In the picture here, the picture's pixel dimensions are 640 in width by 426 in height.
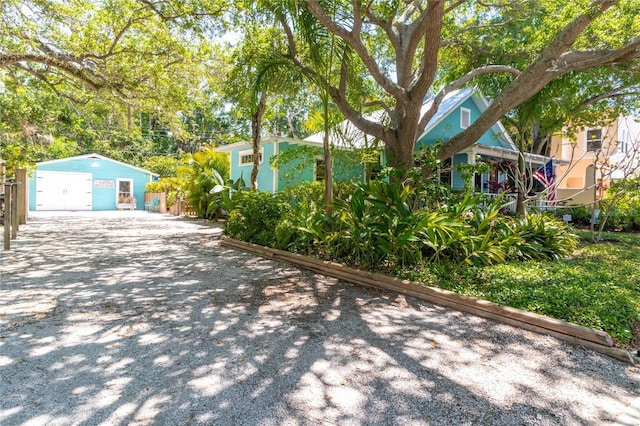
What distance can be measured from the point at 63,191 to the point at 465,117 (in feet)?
73.8

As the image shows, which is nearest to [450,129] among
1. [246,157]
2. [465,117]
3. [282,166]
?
[465,117]

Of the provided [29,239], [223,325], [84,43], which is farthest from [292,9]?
[29,239]

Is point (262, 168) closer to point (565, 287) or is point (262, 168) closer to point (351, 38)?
point (351, 38)

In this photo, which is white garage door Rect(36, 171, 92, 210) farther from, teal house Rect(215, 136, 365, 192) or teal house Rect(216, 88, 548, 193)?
teal house Rect(216, 88, 548, 193)

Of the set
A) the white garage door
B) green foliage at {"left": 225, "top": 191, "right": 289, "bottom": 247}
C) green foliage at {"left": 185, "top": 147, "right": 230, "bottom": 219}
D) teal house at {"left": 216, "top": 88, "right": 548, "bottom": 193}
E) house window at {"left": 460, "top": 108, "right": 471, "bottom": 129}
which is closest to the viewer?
green foliage at {"left": 225, "top": 191, "right": 289, "bottom": 247}

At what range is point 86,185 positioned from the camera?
891 inches

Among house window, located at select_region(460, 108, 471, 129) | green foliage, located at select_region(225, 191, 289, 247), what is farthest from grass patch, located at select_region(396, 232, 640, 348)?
house window, located at select_region(460, 108, 471, 129)

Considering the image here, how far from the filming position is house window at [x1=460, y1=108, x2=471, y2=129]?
1455cm

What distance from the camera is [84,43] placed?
29.6 feet

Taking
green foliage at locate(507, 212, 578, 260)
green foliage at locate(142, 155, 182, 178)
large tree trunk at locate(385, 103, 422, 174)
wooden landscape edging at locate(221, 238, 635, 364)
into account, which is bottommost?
wooden landscape edging at locate(221, 238, 635, 364)

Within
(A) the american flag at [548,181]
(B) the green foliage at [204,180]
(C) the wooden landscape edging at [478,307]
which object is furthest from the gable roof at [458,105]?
(C) the wooden landscape edging at [478,307]

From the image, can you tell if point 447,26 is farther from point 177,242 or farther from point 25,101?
point 25,101

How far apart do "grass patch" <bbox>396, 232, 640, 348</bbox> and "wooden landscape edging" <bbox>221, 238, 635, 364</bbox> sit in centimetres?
16

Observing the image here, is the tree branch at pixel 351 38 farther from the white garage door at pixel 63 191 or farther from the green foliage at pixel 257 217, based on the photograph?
the white garage door at pixel 63 191
